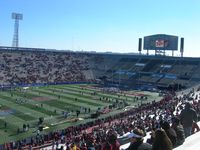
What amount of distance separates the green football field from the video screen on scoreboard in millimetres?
21603

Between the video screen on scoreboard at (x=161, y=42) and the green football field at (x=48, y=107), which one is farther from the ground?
the video screen on scoreboard at (x=161, y=42)

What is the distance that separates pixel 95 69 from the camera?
3501 inches

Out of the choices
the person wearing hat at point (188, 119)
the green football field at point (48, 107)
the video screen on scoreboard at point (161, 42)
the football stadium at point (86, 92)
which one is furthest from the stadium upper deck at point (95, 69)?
the person wearing hat at point (188, 119)

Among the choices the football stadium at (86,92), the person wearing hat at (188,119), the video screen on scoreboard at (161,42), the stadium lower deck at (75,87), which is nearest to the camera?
the person wearing hat at (188,119)

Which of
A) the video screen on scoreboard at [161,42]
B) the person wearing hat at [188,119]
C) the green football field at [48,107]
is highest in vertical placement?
the video screen on scoreboard at [161,42]

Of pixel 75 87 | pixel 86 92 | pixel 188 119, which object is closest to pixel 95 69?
pixel 75 87

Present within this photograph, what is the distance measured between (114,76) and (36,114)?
4364cm

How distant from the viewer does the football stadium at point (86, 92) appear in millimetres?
30281

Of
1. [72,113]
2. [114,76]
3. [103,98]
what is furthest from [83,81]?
[72,113]

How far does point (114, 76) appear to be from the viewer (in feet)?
268

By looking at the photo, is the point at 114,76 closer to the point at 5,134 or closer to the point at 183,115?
A: the point at 5,134

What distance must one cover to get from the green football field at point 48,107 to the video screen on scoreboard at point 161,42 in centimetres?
2160

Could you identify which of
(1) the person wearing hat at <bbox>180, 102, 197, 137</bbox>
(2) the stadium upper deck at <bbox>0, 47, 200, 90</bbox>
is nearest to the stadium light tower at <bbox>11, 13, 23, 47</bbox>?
(2) the stadium upper deck at <bbox>0, 47, 200, 90</bbox>

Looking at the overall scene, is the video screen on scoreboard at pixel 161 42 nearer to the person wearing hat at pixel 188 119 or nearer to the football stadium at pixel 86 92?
the football stadium at pixel 86 92
